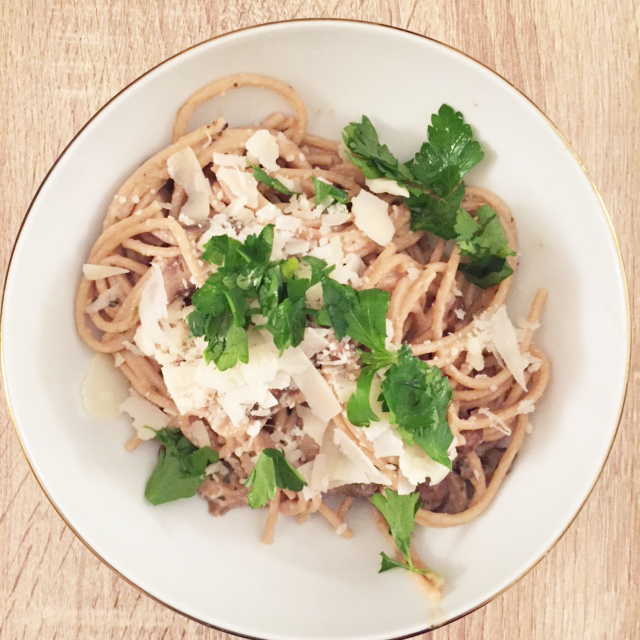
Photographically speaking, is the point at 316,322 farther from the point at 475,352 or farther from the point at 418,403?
the point at 475,352

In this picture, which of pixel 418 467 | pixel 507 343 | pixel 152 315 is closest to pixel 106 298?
pixel 152 315

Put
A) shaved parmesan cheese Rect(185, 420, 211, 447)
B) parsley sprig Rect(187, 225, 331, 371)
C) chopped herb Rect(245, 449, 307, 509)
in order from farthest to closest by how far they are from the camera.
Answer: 1. shaved parmesan cheese Rect(185, 420, 211, 447)
2. chopped herb Rect(245, 449, 307, 509)
3. parsley sprig Rect(187, 225, 331, 371)

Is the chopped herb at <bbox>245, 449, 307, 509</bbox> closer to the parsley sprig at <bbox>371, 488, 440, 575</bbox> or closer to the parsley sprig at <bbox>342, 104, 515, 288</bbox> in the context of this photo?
the parsley sprig at <bbox>371, 488, 440, 575</bbox>

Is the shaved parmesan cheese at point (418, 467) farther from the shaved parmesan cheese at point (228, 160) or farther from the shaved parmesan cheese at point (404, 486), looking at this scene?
the shaved parmesan cheese at point (228, 160)

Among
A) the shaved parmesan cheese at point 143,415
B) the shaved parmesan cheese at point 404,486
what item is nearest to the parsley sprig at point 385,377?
the shaved parmesan cheese at point 404,486

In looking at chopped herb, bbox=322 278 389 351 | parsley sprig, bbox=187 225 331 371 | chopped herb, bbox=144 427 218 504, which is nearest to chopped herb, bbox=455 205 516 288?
chopped herb, bbox=322 278 389 351
